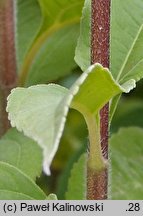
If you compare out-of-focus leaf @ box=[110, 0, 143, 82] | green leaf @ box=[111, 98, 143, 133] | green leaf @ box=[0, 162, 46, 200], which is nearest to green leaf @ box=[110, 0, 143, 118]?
out-of-focus leaf @ box=[110, 0, 143, 82]

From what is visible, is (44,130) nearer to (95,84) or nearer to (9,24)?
(95,84)

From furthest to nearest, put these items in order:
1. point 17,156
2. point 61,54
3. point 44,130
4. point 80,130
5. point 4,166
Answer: point 80,130 < point 61,54 < point 17,156 < point 4,166 < point 44,130

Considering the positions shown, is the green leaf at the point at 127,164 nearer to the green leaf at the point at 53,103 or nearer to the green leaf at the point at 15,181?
the green leaf at the point at 15,181

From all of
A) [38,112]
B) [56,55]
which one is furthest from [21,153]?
[38,112]

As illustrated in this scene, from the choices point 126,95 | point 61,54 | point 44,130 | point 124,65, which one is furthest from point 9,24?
point 126,95

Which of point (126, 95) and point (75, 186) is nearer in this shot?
point (75, 186)

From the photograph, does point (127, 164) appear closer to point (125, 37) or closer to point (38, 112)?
point (125, 37)

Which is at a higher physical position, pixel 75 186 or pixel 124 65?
pixel 124 65
